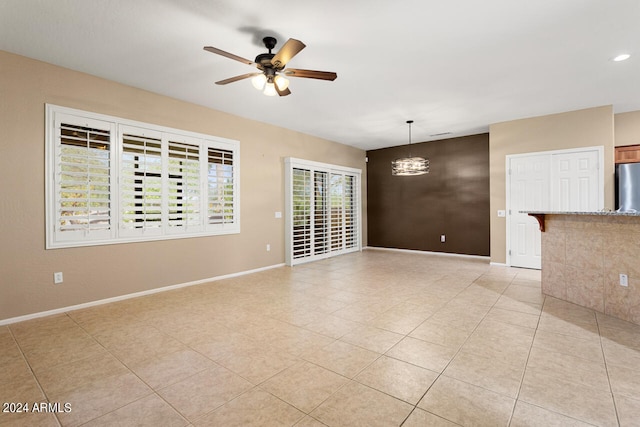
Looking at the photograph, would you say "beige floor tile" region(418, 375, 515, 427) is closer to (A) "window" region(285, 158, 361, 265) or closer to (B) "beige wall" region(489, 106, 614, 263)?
(A) "window" region(285, 158, 361, 265)

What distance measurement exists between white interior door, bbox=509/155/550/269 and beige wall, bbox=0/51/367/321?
15.9 feet

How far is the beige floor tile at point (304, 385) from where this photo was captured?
1825mm

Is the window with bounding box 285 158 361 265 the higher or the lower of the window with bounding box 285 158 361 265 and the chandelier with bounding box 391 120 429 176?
the lower

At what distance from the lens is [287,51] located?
2500mm

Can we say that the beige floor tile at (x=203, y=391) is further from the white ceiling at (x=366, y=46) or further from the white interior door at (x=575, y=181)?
the white interior door at (x=575, y=181)

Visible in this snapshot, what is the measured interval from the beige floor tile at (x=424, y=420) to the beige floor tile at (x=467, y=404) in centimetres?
4

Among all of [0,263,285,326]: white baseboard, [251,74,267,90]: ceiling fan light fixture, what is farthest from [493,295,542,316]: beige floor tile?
[0,263,285,326]: white baseboard

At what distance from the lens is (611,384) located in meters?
1.94

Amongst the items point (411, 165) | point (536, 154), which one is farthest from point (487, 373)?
point (536, 154)

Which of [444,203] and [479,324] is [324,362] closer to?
[479,324]

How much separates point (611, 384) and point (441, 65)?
325cm

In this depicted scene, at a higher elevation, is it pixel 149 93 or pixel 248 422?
pixel 149 93

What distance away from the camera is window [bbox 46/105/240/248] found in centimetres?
341

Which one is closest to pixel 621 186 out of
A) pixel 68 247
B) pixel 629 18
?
pixel 629 18
